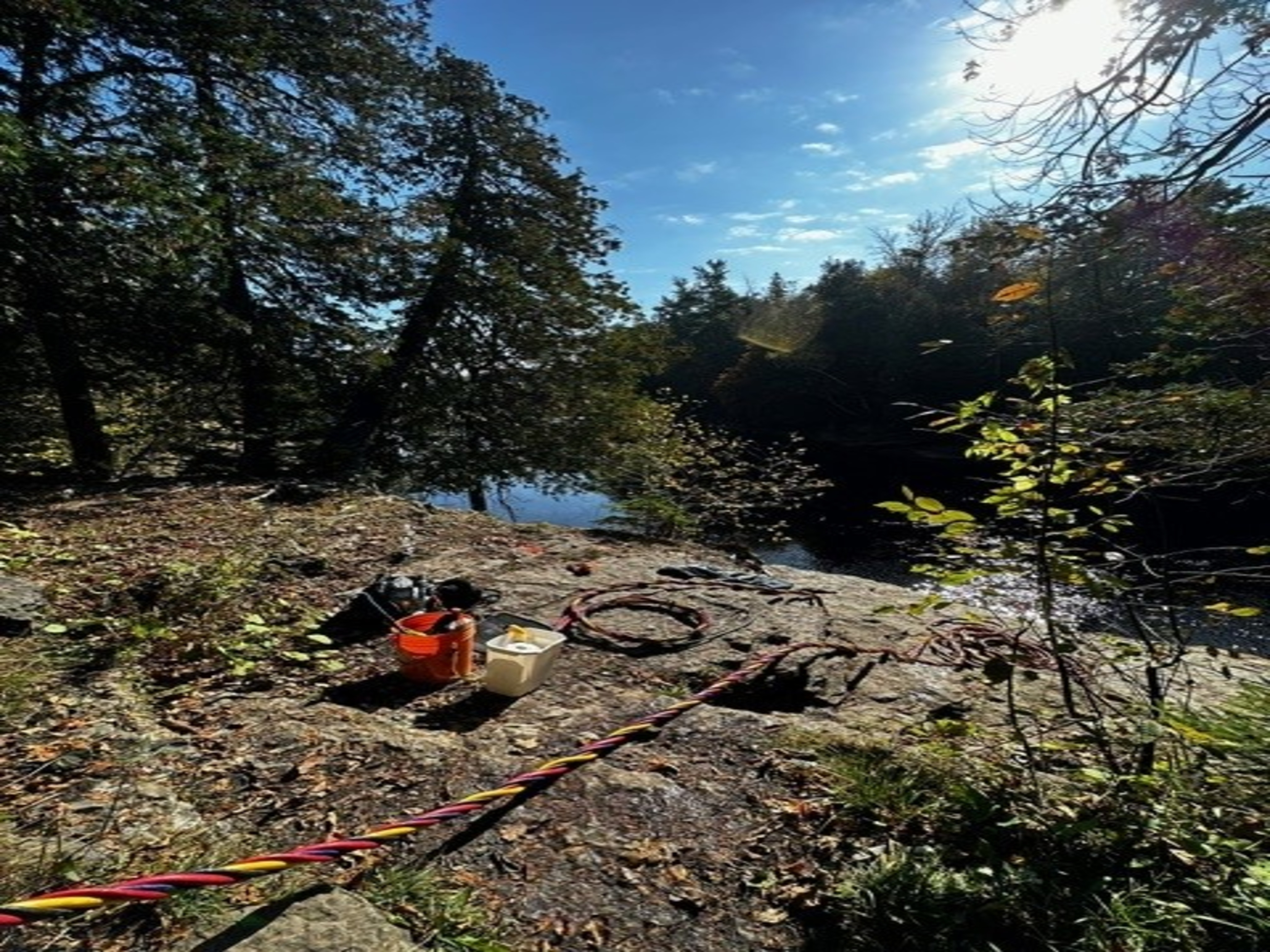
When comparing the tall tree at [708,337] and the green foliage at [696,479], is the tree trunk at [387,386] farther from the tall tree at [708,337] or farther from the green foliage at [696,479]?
→ the tall tree at [708,337]

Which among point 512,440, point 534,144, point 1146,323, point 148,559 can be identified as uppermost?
point 534,144

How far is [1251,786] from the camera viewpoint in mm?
2148

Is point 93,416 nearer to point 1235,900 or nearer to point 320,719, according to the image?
point 320,719

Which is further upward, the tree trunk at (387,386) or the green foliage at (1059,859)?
the tree trunk at (387,386)

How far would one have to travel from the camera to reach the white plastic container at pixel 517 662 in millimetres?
3281

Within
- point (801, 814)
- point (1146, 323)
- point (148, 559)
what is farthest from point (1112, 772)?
point (148, 559)

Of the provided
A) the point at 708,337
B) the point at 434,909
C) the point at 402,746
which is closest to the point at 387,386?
the point at 402,746

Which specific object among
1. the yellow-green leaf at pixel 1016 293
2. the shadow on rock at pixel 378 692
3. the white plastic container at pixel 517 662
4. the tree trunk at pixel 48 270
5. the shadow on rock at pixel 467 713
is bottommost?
the shadow on rock at pixel 467 713

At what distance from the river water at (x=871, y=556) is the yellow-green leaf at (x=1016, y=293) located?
1354mm

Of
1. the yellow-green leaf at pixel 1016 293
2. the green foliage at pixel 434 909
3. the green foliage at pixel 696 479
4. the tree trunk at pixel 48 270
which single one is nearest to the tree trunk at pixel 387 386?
the tree trunk at pixel 48 270

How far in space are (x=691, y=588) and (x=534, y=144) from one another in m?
9.95

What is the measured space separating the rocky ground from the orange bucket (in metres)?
0.08

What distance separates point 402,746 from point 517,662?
2.13 feet

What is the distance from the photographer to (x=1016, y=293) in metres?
1.96
